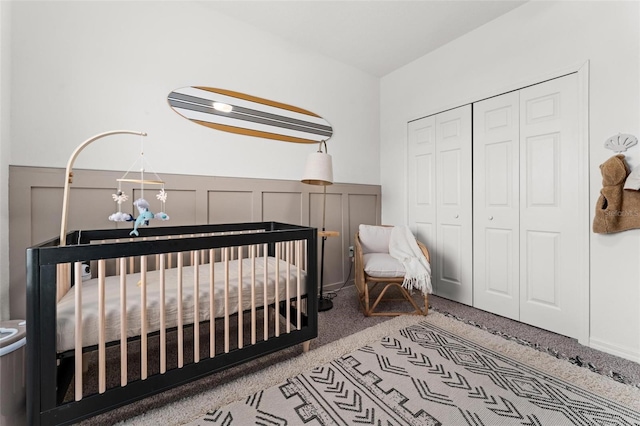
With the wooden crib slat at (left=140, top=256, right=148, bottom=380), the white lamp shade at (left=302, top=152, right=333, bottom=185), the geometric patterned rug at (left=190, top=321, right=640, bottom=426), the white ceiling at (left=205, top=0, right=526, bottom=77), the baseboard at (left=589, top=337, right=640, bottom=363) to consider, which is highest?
the white ceiling at (left=205, top=0, right=526, bottom=77)

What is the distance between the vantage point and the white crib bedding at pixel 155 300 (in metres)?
1.07

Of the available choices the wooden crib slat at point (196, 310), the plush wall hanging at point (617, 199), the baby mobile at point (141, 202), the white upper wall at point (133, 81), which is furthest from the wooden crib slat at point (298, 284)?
the plush wall hanging at point (617, 199)

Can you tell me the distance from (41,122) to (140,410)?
5.76 ft

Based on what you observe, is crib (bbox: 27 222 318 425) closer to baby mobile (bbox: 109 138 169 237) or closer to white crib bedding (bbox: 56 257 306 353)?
white crib bedding (bbox: 56 257 306 353)

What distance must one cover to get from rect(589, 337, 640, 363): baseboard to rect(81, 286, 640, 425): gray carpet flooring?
0.04 m

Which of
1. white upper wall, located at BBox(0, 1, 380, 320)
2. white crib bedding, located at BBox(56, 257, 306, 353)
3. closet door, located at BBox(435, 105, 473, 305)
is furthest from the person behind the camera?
closet door, located at BBox(435, 105, 473, 305)

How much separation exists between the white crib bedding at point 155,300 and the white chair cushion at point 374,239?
43.9 inches

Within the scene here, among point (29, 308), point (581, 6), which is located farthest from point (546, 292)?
point (29, 308)

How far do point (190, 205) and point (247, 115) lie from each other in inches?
36.9

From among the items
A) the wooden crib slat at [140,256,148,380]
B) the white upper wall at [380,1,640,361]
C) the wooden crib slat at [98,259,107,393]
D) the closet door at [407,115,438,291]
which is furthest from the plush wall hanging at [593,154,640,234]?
the wooden crib slat at [98,259,107,393]

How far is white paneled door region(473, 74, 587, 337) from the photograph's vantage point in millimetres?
1885

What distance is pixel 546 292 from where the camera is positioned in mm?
2012

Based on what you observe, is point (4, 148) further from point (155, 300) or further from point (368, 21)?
point (368, 21)

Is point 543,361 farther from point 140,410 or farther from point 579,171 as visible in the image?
point 140,410
